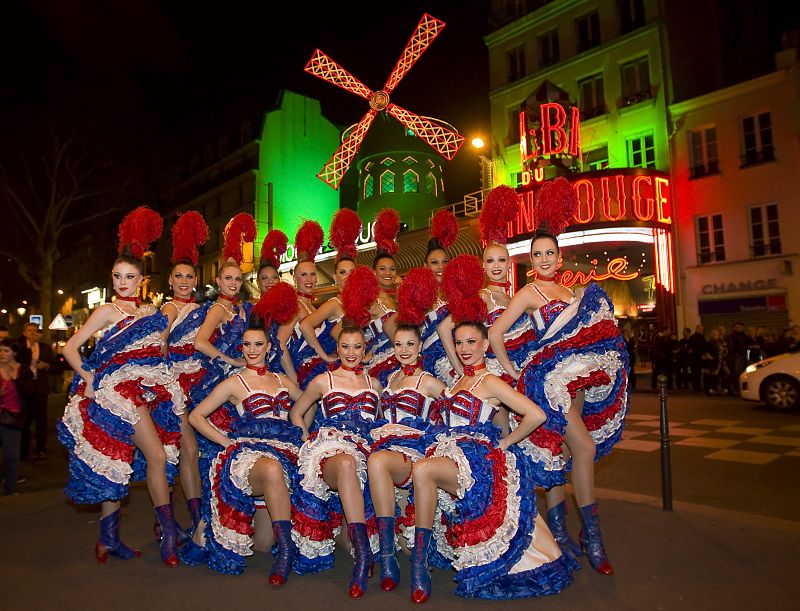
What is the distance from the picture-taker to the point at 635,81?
1844 cm

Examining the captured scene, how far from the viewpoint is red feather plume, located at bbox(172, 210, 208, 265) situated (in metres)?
4.94

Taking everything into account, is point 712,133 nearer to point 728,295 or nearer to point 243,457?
point 728,295

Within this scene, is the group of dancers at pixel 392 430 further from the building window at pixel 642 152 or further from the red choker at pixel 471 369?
the building window at pixel 642 152

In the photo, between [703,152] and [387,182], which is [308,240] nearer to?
[703,152]

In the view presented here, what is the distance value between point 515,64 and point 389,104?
508cm

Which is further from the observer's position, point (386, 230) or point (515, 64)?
point (515, 64)

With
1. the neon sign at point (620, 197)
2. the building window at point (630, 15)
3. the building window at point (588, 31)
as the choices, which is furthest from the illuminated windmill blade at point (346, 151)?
the building window at point (630, 15)

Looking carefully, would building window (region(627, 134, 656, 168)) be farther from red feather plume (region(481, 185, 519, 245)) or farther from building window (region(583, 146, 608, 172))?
red feather plume (region(481, 185, 519, 245))

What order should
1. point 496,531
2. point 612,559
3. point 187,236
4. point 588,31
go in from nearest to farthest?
point 496,531 → point 612,559 → point 187,236 → point 588,31

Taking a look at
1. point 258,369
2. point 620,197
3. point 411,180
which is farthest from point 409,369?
point 411,180

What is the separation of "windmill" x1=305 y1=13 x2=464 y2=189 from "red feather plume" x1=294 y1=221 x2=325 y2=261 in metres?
14.7

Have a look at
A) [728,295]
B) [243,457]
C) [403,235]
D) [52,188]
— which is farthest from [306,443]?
[52,188]

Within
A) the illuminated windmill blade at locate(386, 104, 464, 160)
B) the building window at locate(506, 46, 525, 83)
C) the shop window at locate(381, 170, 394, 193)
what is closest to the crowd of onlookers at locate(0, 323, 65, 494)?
the illuminated windmill blade at locate(386, 104, 464, 160)

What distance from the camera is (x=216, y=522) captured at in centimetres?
363
